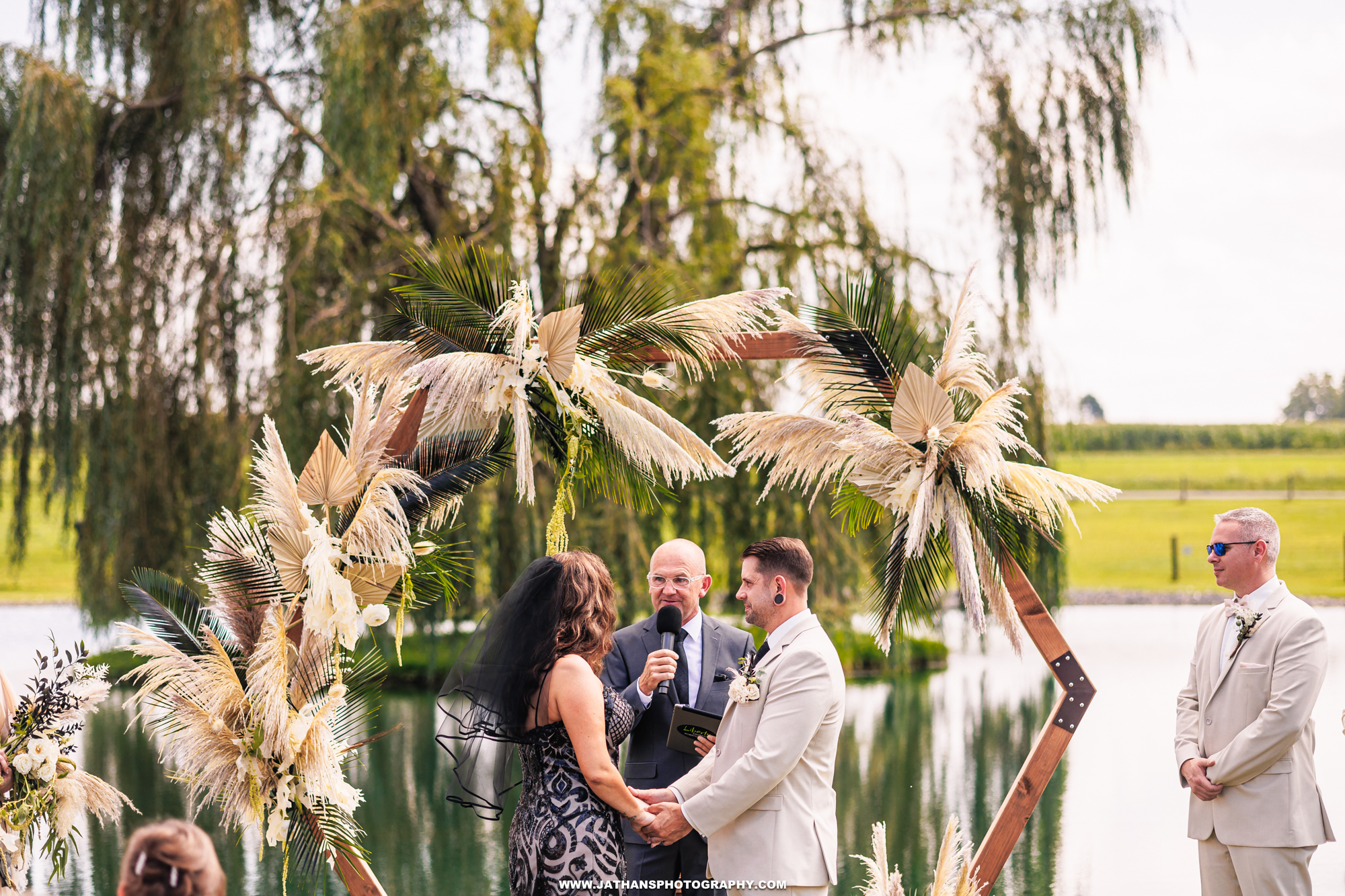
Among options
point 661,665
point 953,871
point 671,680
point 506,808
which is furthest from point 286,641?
point 506,808

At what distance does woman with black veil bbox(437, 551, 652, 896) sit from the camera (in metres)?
3.15

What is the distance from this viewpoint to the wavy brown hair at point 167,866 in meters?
1.98

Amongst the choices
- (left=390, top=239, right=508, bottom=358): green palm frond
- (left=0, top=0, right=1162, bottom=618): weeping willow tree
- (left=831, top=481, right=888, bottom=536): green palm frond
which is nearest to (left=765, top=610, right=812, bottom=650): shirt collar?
(left=831, top=481, right=888, bottom=536): green palm frond

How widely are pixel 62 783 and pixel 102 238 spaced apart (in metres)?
6.51

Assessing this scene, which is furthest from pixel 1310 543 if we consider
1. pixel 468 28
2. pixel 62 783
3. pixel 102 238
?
pixel 62 783

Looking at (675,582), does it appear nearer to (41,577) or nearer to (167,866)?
(167,866)

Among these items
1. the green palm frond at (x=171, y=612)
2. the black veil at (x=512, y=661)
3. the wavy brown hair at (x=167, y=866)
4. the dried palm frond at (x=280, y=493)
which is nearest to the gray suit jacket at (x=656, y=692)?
the black veil at (x=512, y=661)

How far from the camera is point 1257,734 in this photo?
3.63 meters

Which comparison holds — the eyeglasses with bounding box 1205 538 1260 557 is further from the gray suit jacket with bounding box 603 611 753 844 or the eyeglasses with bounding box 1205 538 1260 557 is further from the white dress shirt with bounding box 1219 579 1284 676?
the gray suit jacket with bounding box 603 611 753 844

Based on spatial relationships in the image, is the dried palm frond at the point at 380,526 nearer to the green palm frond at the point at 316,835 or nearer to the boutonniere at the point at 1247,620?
the green palm frond at the point at 316,835

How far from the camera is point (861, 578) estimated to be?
1049 centimetres

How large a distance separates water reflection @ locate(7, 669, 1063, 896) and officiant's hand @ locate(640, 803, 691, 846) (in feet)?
5.51

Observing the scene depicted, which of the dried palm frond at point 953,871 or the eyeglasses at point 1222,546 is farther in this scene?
the eyeglasses at point 1222,546

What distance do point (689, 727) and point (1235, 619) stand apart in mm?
1841
